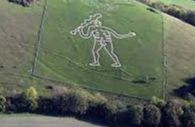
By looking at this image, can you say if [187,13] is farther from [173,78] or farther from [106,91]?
[106,91]

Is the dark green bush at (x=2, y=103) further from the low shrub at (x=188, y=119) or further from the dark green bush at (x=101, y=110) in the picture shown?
the low shrub at (x=188, y=119)

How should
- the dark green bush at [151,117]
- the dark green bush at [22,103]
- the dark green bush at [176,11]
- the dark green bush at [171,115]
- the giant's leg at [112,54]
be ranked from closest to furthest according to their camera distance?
the dark green bush at [22,103] < the dark green bush at [151,117] < the dark green bush at [171,115] < the giant's leg at [112,54] < the dark green bush at [176,11]

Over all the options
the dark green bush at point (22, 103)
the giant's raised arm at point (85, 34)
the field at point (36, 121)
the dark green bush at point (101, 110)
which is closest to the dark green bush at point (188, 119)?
the dark green bush at point (101, 110)

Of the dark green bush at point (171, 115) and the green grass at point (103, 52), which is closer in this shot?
the dark green bush at point (171, 115)

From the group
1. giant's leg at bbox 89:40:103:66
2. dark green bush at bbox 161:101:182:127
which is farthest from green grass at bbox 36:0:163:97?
dark green bush at bbox 161:101:182:127

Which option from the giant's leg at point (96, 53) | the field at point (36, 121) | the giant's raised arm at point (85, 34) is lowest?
the field at point (36, 121)

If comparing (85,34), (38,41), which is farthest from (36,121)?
(85,34)

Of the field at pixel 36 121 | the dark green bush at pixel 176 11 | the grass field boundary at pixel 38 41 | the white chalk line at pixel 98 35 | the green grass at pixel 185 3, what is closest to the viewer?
the field at pixel 36 121

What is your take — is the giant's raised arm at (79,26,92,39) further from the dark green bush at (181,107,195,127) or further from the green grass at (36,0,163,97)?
the dark green bush at (181,107,195,127)
